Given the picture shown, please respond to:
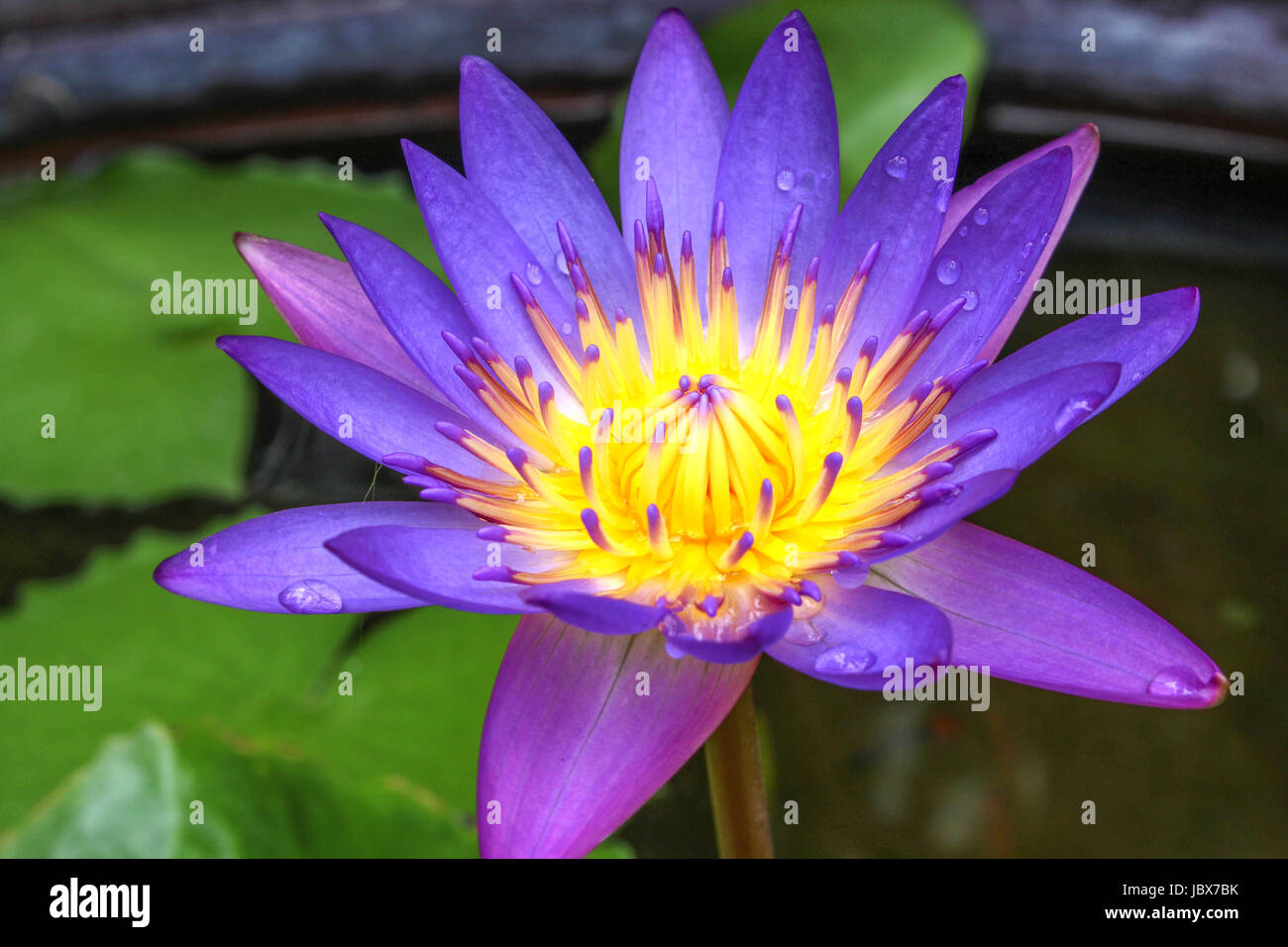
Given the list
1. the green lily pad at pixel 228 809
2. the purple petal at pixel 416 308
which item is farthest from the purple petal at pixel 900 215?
the green lily pad at pixel 228 809

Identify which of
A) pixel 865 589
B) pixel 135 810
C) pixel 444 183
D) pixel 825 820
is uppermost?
pixel 444 183

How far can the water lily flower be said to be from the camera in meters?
1.07

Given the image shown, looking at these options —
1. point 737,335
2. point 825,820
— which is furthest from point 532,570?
point 825,820

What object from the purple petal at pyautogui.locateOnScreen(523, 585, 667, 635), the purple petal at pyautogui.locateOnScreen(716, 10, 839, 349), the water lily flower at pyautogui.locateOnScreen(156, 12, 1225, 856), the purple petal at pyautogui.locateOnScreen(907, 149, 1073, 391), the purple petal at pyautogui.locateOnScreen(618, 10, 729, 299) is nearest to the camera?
the purple petal at pyautogui.locateOnScreen(523, 585, 667, 635)

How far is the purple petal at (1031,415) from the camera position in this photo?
1030 millimetres

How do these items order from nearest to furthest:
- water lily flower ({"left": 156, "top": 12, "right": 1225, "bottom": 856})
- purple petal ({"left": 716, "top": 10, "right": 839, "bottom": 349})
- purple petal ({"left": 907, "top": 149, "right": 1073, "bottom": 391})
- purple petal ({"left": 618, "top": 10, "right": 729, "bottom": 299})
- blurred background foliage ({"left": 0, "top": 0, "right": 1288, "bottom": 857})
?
water lily flower ({"left": 156, "top": 12, "right": 1225, "bottom": 856}) → purple petal ({"left": 907, "top": 149, "right": 1073, "bottom": 391}) → purple petal ({"left": 716, "top": 10, "right": 839, "bottom": 349}) → purple petal ({"left": 618, "top": 10, "right": 729, "bottom": 299}) → blurred background foliage ({"left": 0, "top": 0, "right": 1288, "bottom": 857})

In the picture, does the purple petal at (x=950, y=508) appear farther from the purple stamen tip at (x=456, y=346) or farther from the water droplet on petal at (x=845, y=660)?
the purple stamen tip at (x=456, y=346)

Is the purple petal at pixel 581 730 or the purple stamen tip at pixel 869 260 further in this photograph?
the purple stamen tip at pixel 869 260

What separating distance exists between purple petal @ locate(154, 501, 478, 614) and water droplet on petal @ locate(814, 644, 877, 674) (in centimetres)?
43

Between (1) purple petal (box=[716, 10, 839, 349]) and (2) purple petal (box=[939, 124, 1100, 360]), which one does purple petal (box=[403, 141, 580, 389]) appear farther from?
(2) purple petal (box=[939, 124, 1100, 360])

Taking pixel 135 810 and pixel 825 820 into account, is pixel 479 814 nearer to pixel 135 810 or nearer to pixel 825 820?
pixel 135 810

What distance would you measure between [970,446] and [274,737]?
1.37 meters

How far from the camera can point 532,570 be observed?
4.23ft

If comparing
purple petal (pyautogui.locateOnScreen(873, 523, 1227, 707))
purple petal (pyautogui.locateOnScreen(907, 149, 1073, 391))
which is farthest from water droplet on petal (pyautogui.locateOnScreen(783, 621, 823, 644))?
purple petal (pyautogui.locateOnScreen(907, 149, 1073, 391))
